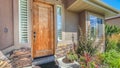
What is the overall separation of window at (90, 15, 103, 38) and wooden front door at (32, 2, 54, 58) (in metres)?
3.79

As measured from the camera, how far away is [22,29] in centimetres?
627

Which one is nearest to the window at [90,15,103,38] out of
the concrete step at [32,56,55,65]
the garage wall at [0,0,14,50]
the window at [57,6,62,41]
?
the window at [57,6,62,41]

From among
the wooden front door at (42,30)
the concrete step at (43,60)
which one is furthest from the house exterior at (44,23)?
the concrete step at (43,60)

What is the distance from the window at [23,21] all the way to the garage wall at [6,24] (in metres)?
0.36

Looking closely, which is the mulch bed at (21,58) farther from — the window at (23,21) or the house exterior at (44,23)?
the window at (23,21)

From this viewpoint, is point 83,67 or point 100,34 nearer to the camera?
point 83,67

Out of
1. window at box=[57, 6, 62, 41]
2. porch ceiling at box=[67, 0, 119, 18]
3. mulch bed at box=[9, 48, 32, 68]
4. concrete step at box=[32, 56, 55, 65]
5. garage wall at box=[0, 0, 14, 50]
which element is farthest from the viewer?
porch ceiling at box=[67, 0, 119, 18]

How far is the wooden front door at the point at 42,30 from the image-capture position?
690cm

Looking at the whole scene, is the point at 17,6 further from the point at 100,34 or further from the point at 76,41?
the point at 100,34

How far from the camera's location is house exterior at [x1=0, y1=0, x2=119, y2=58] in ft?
19.6

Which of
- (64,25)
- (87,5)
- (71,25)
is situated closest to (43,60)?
(64,25)

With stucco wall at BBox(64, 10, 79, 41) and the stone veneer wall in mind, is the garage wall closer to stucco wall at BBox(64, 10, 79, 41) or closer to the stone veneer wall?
the stone veneer wall

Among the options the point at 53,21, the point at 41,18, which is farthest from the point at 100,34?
the point at 41,18

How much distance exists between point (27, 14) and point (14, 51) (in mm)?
1601
